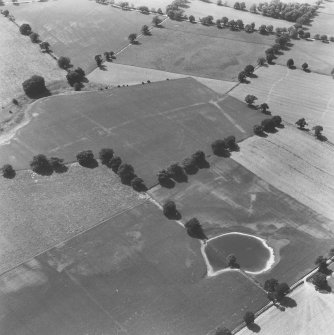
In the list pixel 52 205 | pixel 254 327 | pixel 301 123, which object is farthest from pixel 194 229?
pixel 301 123

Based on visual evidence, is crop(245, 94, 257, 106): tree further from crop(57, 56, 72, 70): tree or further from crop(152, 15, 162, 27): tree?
crop(152, 15, 162, 27): tree

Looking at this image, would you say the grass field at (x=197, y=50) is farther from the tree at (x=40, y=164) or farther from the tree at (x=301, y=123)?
the tree at (x=40, y=164)

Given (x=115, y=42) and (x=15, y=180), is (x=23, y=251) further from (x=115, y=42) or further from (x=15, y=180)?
(x=115, y=42)

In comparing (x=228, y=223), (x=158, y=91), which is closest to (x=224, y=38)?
(x=158, y=91)

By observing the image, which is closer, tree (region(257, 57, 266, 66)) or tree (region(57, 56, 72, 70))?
tree (region(57, 56, 72, 70))

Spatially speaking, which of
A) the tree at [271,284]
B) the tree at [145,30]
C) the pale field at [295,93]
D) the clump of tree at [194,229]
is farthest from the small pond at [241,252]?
the tree at [145,30]

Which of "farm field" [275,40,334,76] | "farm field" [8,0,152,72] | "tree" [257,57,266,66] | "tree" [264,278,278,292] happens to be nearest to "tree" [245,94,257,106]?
"tree" [257,57,266,66]
